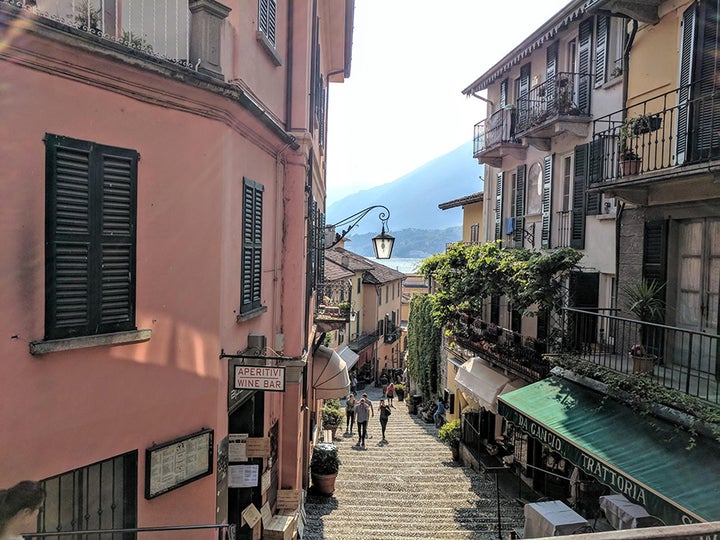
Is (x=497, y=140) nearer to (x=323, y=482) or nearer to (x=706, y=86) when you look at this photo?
(x=706, y=86)

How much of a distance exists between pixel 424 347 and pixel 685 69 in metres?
20.5

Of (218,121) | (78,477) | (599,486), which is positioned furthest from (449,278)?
(78,477)

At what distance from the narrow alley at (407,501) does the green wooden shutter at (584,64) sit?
1037cm

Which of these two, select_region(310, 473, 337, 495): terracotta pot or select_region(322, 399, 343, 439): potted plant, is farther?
Answer: select_region(322, 399, 343, 439): potted plant

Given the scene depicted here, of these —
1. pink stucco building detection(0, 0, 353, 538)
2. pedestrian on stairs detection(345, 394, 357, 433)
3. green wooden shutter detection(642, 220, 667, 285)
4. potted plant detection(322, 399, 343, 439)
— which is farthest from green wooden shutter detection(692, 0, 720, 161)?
pedestrian on stairs detection(345, 394, 357, 433)

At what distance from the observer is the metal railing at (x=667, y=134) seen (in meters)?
8.27

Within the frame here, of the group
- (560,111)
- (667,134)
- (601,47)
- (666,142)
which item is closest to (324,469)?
(666,142)

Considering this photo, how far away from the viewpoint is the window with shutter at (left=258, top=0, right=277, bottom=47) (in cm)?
730

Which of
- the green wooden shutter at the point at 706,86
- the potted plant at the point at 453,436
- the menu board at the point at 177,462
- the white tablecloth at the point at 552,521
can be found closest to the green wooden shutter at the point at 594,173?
the green wooden shutter at the point at 706,86

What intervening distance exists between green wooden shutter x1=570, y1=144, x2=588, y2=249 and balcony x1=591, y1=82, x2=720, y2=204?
4.49 feet

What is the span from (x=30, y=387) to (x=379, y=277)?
43.8 metres

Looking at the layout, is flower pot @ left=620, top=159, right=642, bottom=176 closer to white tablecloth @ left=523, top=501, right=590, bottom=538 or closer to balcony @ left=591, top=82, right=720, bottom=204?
balcony @ left=591, top=82, right=720, bottom=204

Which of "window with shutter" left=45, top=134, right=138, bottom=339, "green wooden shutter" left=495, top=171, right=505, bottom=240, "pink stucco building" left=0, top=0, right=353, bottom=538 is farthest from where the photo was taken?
"green wooden shutter" left=495, top=171, right=505, bottom=240

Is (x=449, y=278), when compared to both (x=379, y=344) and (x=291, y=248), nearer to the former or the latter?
(x=291, y=248)
